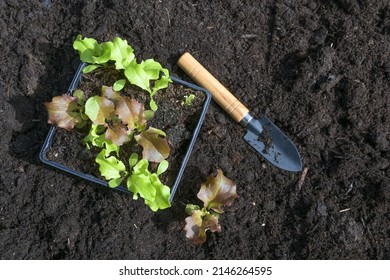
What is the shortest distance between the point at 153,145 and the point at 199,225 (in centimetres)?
39

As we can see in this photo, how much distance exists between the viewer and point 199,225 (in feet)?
6.48

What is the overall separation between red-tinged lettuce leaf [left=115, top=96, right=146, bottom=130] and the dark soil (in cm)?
36

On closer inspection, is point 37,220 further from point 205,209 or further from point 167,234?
point 205,209

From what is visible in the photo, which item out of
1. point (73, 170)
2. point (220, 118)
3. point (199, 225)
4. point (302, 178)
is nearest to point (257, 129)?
point (220, 118)

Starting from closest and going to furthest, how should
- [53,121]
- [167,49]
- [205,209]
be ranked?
[53,121] → [205,209] → [167,49]

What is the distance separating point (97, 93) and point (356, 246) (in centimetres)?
127

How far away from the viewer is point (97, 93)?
1.98 metres

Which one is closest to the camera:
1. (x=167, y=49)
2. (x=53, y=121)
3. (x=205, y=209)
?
(x=53, y=121)

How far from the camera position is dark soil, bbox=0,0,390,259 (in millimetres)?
2074

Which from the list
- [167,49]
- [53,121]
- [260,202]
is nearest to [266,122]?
[260,202]

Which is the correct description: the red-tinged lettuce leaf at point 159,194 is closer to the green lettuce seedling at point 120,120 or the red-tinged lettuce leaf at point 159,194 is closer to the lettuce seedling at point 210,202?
the green lettuce seedling at point 120,120

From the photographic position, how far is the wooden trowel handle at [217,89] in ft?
6.75

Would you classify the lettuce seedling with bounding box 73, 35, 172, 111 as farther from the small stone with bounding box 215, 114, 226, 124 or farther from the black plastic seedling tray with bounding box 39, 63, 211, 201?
the small stone with bounding box 215, 114, 226, 124

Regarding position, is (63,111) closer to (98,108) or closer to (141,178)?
(98,108)
